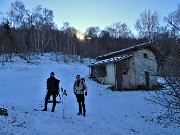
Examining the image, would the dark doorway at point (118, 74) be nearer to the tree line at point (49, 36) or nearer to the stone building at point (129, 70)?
the stone building at point (129, 70)

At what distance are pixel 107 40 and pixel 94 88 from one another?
41797 mm

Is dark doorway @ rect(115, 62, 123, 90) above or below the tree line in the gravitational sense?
below

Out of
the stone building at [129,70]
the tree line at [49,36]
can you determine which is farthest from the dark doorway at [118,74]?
the tree line at [49,36]

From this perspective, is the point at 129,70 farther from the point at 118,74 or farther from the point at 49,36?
the point at 49,36

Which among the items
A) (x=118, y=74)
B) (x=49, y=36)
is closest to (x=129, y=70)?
(x=118, y=74)

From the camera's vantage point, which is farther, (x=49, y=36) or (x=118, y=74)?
(x=49, y=36)

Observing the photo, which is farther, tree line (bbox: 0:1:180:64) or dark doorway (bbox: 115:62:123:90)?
tree line (bbox: 0:1:180:64)

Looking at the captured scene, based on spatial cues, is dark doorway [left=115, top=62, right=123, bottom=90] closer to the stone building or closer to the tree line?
the stone building

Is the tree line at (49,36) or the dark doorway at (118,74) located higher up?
the tree line at (49,36)

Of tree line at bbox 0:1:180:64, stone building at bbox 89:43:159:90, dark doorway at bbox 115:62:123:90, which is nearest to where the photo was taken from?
dark doorway at bbox 115:62:123:90

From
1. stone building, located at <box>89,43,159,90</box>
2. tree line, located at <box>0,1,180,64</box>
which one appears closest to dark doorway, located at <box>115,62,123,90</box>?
stone building, located at <box>89,43,159,90</box>

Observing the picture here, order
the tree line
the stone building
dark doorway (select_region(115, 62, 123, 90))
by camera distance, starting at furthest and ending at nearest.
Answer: the tree line, the stone building, dark doorway (select_region(115, 62, 123, 90))

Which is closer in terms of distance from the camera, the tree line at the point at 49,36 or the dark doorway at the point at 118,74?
the dark doorway at the point at 118,74

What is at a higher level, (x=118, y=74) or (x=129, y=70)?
(x=129, y=70)
